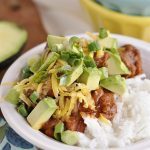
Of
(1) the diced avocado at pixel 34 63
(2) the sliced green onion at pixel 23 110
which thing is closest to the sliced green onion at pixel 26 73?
(1) the diced avocado at pixel 34 63

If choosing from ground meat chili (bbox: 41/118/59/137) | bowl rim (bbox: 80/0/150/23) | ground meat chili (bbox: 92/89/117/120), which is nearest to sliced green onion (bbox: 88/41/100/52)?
ground meat chili (bbox: 92/89/117/120)

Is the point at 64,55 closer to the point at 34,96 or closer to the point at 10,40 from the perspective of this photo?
the point at 34,96

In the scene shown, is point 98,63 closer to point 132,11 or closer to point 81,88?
point 81,88

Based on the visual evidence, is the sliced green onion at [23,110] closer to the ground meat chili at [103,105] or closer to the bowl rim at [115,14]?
the ground meat chili at [103,105]

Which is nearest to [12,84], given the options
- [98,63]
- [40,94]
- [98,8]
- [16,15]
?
[40,94]

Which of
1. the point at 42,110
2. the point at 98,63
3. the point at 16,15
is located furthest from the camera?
the point at 16,15

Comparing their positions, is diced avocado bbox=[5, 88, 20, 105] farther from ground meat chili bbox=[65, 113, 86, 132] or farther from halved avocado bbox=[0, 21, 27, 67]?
halved avocado bbox=[0, 21, 27, 67]
